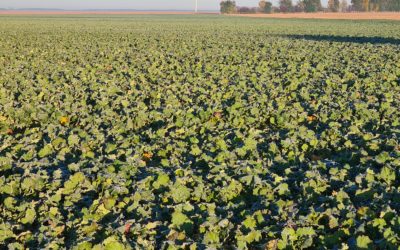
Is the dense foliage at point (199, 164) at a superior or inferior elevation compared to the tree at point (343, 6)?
inferior

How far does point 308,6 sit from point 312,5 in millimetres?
1569

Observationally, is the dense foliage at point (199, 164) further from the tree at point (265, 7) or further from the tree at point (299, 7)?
the tree at point (299, 7)

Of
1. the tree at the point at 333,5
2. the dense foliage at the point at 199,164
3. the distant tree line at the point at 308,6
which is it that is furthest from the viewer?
the tree at the point at 333,5

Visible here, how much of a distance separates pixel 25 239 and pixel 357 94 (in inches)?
345

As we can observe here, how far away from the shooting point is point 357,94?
34.6 ft

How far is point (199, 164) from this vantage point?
614 centimetres

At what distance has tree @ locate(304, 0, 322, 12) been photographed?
14925 centimetres

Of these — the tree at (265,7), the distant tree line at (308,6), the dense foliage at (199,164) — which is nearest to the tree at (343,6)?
the distant tree line at (308,6)

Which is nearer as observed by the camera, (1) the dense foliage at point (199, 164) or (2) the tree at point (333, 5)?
(1) the dense foliage at point (199, 164)

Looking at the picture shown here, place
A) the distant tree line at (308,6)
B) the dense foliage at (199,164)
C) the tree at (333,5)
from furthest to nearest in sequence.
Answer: the tree at (333,5) < the distant tree line at (308,6) < the dense foliage at (199,164)

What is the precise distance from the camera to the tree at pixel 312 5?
149250mm

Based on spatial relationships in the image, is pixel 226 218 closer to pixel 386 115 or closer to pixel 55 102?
pixel 386 115

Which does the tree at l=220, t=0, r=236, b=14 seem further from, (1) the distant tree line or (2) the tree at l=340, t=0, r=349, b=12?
(2) the tree at l=340, t=0, r=349, b=12

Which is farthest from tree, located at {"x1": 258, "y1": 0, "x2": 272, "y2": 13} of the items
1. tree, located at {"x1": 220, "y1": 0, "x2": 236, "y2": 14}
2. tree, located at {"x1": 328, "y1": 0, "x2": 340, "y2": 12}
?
tree, located at {"x1": 328, "y1": 0, "x2": 340, "y2": 12}
